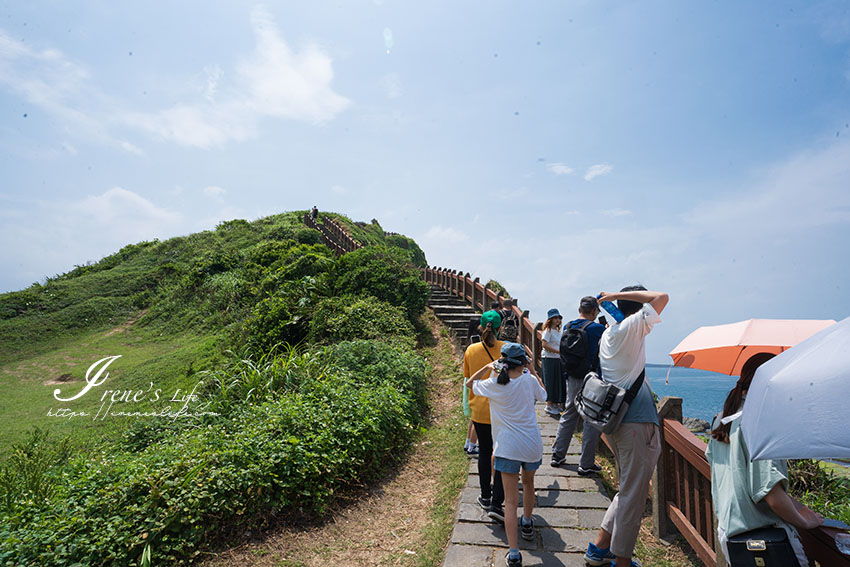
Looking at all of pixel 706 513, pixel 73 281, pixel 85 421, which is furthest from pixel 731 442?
pixel 73 281

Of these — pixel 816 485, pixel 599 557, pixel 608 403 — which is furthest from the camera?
pixel 816 485

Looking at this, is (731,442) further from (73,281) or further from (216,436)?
(73,281)

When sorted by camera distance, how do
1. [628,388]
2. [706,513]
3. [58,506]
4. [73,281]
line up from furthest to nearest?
[73,281]
[58,506]
[706,513]
[628,388]

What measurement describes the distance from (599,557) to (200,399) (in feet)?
26.0

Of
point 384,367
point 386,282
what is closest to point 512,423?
point 384,367

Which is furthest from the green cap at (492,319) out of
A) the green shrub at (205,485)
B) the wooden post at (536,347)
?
the wooden post at (536,347)

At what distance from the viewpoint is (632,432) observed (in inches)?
120

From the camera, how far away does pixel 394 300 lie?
527 inches

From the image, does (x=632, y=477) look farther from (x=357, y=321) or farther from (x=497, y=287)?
(x=497, y=287)

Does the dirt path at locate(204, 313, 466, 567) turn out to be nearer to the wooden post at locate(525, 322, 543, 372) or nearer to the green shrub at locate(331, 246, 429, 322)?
the wooden post at locate(525, 322, 543, 372)

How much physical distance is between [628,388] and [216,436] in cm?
A: 438

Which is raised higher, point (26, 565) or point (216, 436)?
point (216, 436)

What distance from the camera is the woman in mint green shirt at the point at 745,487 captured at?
2084 mm

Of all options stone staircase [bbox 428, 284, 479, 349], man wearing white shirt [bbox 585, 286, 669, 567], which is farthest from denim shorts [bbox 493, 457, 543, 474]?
stone staircase [bbox 428, 284, 479, 349]
